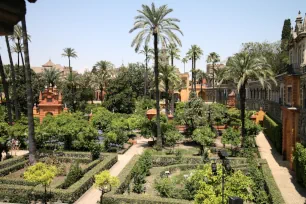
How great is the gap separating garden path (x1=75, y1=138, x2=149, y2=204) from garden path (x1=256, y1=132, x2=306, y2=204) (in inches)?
398

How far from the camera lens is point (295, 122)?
69.6 ft

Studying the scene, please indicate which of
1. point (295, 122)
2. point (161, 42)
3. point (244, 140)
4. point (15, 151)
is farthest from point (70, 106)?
point (295, 122)

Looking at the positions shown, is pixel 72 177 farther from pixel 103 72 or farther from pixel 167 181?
pixel 103 72

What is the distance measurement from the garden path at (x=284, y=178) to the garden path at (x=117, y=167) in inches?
398

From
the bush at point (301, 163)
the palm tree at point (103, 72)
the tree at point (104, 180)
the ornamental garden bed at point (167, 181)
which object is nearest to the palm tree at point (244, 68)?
the ornamental garden bed at point (167, 181)

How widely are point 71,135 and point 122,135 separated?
4754 mm

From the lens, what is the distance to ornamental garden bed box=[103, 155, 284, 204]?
47.3ft

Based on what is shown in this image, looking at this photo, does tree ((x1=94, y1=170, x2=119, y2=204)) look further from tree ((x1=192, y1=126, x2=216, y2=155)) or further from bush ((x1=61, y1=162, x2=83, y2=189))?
tree ((x1=192, y1=126, x2=216, y2=155))

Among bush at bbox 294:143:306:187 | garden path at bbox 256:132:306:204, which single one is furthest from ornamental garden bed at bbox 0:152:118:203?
bush at bbox 294:143:306:187

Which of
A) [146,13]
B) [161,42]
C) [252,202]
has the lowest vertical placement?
[252,202]

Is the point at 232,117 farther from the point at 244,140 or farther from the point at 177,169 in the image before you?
the point at 177,169

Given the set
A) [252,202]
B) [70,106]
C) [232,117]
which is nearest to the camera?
[252,202]

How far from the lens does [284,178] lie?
1897 centimetres

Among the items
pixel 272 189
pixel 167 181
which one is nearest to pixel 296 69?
pixel 272 189
